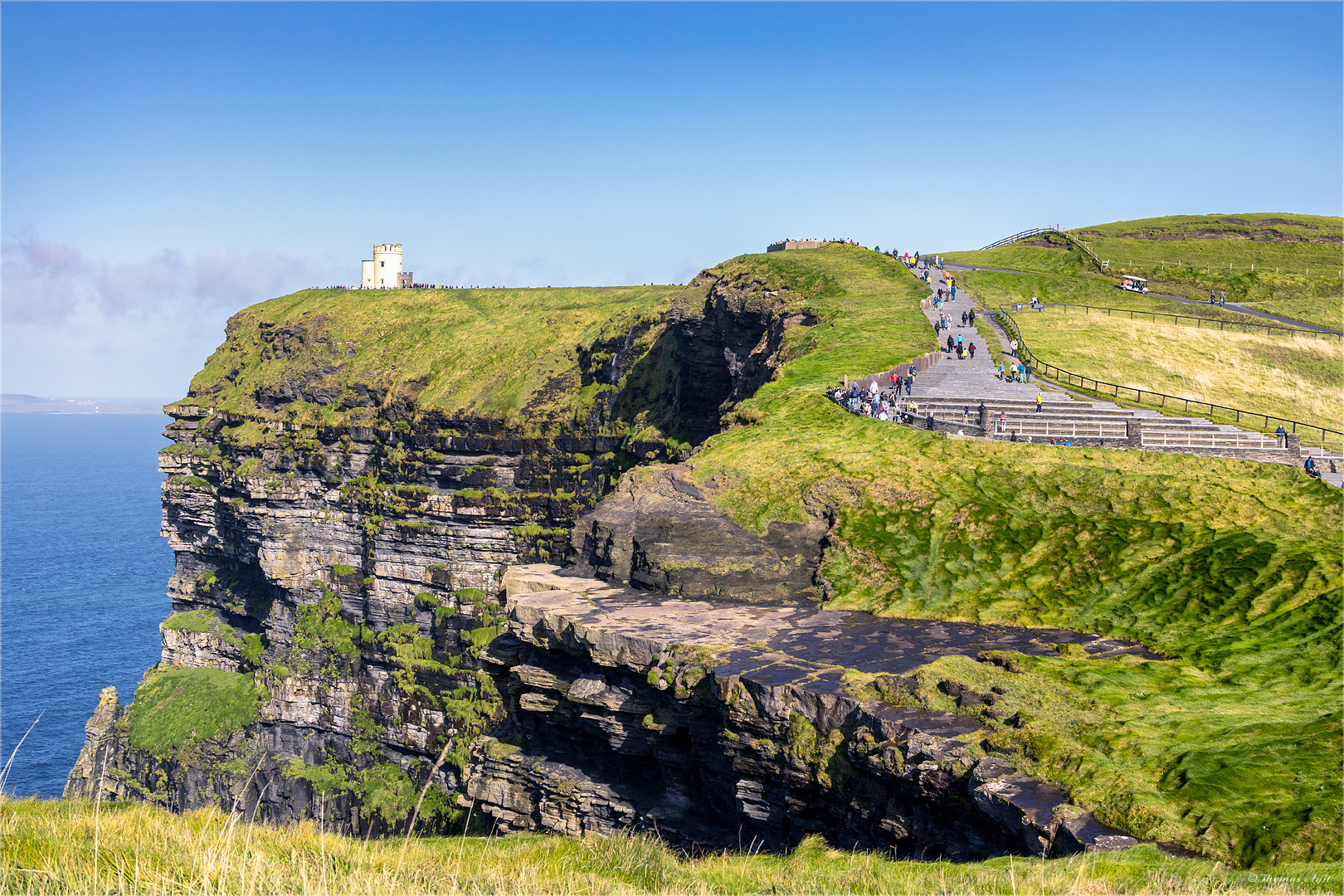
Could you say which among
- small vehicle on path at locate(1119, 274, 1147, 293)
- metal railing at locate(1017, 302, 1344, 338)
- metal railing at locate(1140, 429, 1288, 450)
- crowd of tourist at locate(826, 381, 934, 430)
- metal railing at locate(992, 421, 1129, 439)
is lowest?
metal railing at locate(1140, 429, 1288, 450)

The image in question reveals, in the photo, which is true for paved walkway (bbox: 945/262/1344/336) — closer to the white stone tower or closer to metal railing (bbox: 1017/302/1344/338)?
metal railing (bbox: 1017/302/1344/338)

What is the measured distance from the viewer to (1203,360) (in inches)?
2611

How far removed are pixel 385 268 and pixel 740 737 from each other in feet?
389

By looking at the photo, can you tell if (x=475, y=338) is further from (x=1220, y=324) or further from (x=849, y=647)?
(x=849, y=647)

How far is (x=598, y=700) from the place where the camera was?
1131 inches

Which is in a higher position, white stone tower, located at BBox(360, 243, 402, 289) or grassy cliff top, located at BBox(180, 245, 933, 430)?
white stone tower, located at BBox(360, 243, 402, 289)

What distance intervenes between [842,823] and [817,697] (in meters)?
2.85

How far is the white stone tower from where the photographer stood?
5123 inches

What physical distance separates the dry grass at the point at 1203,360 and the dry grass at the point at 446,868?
165 feet

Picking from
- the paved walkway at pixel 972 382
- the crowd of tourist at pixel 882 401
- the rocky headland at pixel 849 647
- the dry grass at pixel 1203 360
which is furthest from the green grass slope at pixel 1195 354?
the crowd of tourist at pixel 882 401

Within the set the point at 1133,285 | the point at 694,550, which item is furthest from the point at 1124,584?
the point at 1133,285

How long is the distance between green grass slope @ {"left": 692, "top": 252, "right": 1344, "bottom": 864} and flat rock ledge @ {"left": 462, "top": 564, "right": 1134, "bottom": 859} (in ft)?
3.90

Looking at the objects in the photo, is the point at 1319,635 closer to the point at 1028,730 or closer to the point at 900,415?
the point at 1028,730

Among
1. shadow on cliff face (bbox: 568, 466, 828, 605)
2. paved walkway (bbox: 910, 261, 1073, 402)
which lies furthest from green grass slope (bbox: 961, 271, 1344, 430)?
shadow on cliff face (bbox: 568, 466, 828, 605)
